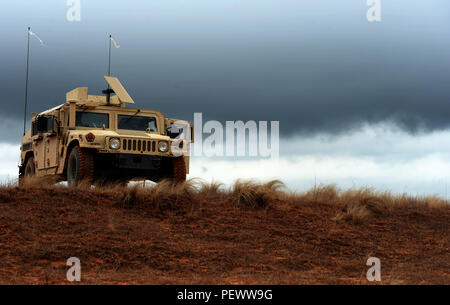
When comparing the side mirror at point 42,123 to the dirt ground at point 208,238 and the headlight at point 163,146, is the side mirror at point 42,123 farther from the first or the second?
the headlight at point 163,146

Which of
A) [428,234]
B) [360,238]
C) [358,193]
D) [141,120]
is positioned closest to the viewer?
[360,238]

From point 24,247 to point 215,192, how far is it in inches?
207

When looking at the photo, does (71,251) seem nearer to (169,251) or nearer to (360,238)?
(169,251)

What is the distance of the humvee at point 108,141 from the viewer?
45.2 ft

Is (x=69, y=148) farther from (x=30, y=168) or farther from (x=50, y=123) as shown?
(x=30, y=168)

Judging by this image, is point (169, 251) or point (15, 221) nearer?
point (169, 251)

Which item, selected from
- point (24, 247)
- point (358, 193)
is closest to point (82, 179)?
point (24, 247)

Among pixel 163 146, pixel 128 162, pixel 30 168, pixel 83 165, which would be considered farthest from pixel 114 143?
pixel 30 168

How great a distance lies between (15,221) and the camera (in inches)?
425

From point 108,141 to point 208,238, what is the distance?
407 centimetres

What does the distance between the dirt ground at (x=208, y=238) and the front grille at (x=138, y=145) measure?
1.24m

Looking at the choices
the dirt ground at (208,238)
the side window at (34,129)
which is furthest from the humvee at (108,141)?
the dirt ground at (208,238)

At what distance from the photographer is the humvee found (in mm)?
13773
